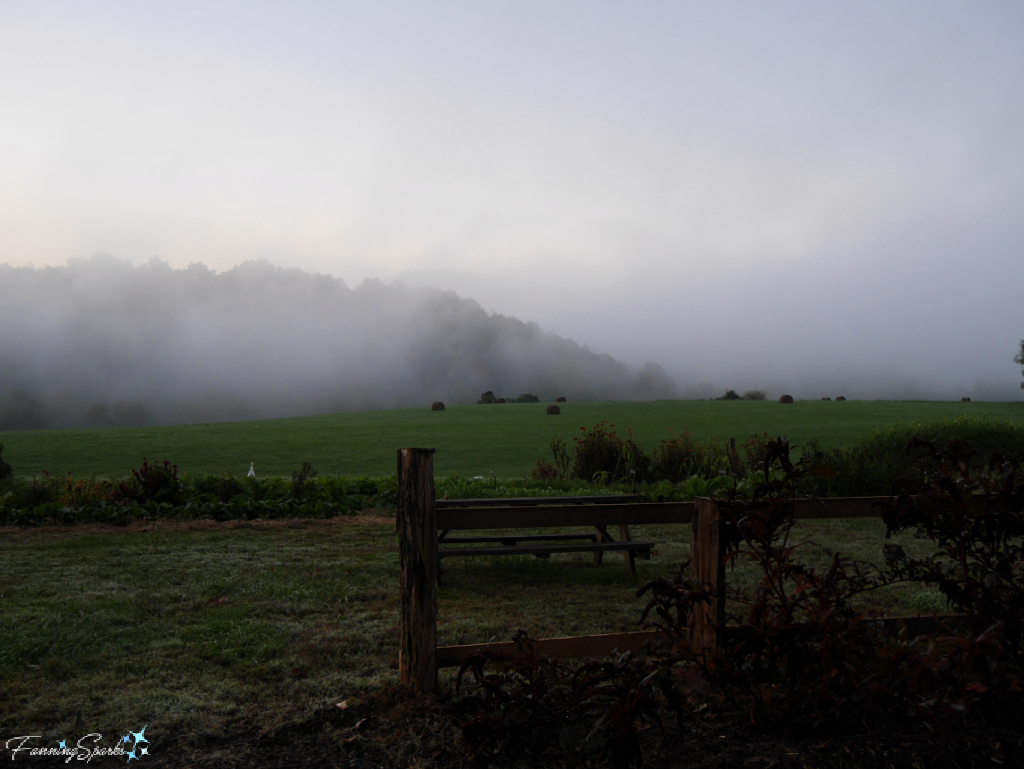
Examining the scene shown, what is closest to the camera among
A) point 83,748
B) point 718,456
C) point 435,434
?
point 83,748

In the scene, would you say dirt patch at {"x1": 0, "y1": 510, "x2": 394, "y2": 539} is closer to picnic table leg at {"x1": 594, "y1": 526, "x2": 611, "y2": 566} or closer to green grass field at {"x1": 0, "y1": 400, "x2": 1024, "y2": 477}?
picnic table leg at {"x1": 594, "y1": 526, "x2": 611, "y2": 566}

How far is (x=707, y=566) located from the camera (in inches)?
139

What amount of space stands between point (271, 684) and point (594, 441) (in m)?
12.4

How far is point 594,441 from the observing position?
15758mm

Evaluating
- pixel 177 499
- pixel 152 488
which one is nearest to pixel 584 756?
pixel 177 499

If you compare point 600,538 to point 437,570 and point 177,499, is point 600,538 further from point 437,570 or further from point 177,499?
point 177,499

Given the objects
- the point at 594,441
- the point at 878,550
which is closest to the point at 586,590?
the point at 878,550

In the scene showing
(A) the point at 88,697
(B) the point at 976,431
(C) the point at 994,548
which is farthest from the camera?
(B) the point at 976,431

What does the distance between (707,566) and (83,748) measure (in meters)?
3.41

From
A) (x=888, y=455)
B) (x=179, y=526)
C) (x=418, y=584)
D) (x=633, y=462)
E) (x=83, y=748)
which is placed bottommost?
(x=179, y=526)

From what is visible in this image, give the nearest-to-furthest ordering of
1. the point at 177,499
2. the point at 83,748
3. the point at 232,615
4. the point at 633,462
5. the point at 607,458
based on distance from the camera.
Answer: the point at 83,748
the point at 232,615
the point at 177,499
the point at 633,462
the point at 607,458

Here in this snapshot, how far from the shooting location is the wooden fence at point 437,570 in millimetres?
3508

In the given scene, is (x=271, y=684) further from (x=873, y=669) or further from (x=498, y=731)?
(x=873, y=669)

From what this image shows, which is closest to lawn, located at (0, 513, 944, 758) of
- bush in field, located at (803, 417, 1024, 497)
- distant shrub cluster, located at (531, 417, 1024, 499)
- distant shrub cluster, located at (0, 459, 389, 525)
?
distant shrub cluster, located at (0, 459, 389, 525)
